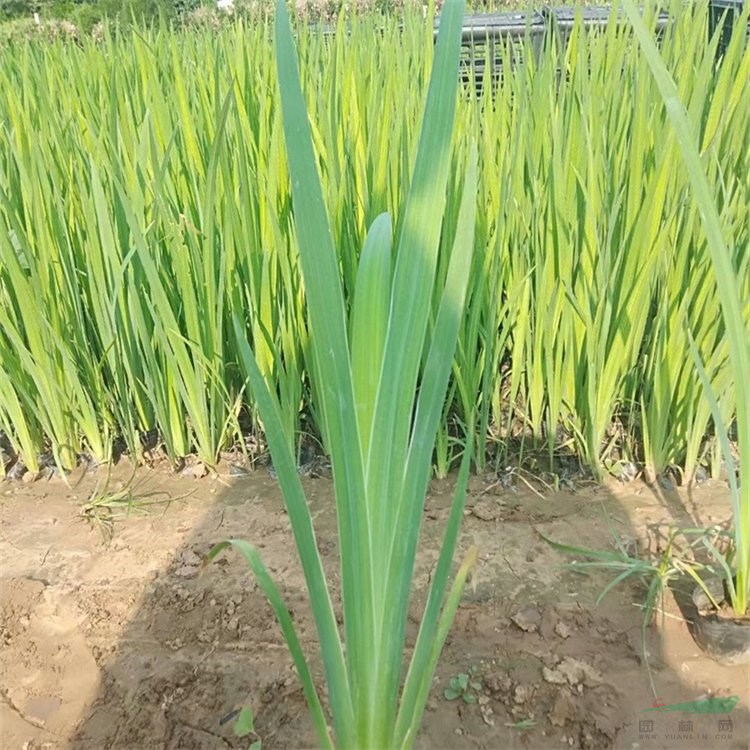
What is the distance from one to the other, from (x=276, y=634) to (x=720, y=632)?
0.59m

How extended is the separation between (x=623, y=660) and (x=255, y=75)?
4.52ft

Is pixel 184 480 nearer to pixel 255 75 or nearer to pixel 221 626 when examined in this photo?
pixel 221 626

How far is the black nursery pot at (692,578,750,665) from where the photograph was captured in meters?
0.84

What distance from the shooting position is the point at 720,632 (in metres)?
0.85

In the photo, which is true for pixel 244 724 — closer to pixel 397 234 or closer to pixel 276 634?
pixel 276 634

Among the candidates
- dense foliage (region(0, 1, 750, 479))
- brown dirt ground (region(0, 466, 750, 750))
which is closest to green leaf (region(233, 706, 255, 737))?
brown dirt ground (region(0, 466, 750, 750))

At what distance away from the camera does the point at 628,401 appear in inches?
49.9

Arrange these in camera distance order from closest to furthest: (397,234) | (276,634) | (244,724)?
(244,724), (276,634), (397,234)

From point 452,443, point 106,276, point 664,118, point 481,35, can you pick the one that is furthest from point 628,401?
point 481,35

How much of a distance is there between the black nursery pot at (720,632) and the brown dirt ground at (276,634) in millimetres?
19

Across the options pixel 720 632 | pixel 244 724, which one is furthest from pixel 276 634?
pixel 720 632

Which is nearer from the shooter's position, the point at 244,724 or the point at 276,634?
the point at 244,724

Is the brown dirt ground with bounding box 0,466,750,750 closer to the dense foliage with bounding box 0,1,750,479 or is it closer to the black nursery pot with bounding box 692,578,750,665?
the black nursery pot with bounding box 692,578,750,665

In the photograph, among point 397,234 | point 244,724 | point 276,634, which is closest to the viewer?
point 244,724
